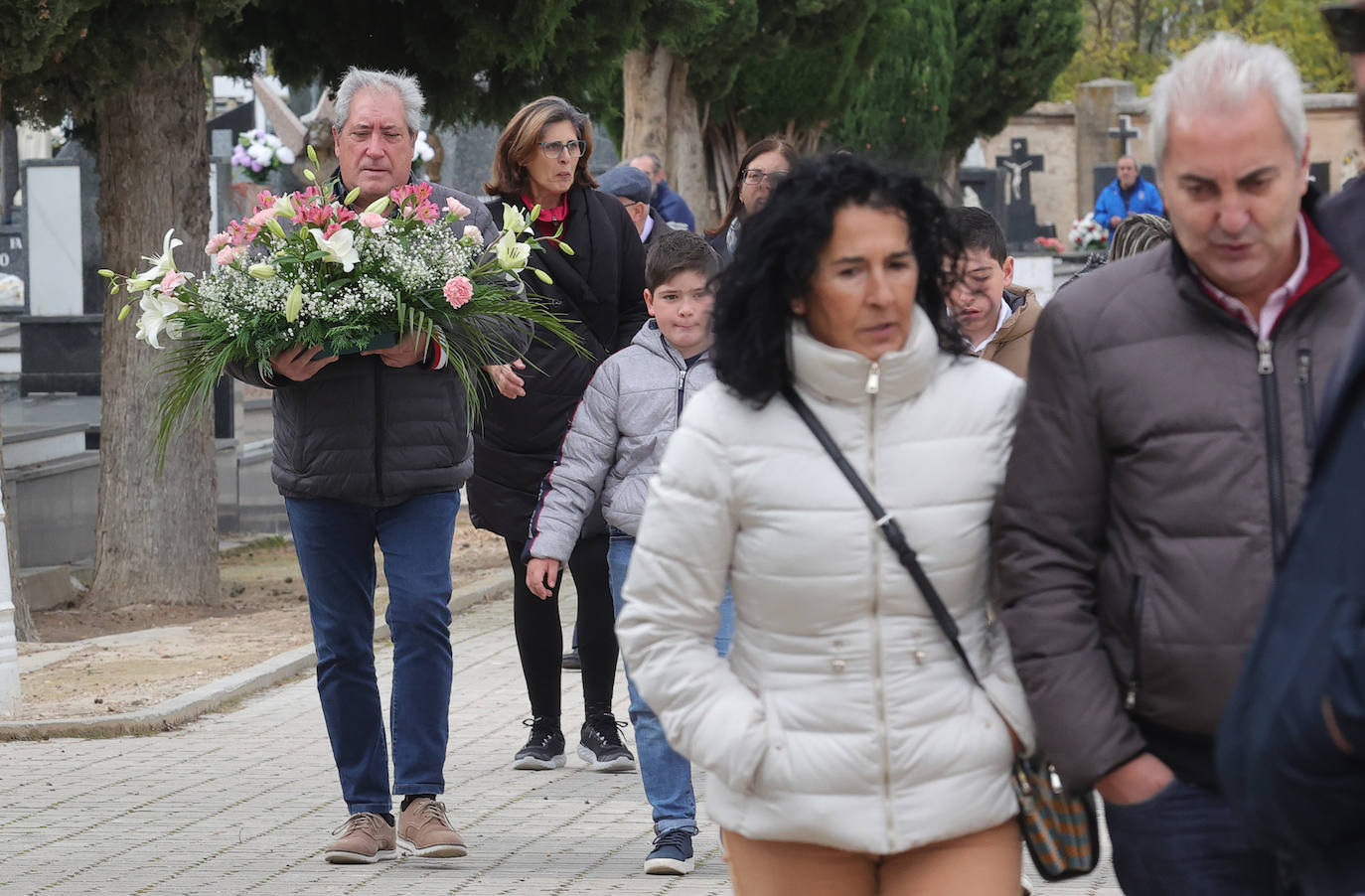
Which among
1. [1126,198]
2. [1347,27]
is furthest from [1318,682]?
[1126,198]

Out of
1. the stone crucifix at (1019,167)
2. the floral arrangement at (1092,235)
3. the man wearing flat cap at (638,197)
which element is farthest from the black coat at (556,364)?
the stone crucifix at (1019,167)

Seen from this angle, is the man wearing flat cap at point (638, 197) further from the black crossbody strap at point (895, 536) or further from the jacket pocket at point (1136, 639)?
the jacket pocket at point (1136, 639)

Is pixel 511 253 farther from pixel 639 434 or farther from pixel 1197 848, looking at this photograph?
pixel 1197 848

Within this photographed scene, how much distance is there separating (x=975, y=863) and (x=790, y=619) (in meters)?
0.46

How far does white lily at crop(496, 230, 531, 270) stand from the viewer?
5.67 m

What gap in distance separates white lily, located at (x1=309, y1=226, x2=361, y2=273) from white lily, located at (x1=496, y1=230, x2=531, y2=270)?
46 centimetres

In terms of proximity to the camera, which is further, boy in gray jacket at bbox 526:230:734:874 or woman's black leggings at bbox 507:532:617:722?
woman's black leggings at bbox 507:532:617:722

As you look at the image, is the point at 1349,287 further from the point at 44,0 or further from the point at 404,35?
the point at 404,35

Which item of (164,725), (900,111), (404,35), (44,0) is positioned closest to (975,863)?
(164,725)

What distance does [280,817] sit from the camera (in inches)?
252

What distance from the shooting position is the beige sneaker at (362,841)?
18.4 feet

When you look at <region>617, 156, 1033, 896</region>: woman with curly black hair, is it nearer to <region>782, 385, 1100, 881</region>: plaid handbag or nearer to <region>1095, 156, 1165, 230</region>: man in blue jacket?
<region>782, 385, 1100, 881</region>: plaid handbag

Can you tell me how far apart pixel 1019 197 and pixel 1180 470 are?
153 feet

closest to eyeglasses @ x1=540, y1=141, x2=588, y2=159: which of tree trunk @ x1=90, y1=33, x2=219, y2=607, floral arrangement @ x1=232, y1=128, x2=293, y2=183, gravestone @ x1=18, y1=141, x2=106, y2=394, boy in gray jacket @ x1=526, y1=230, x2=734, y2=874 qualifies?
boy in gray jacket @ x1=526, y1=230, x2=734, y2=874
